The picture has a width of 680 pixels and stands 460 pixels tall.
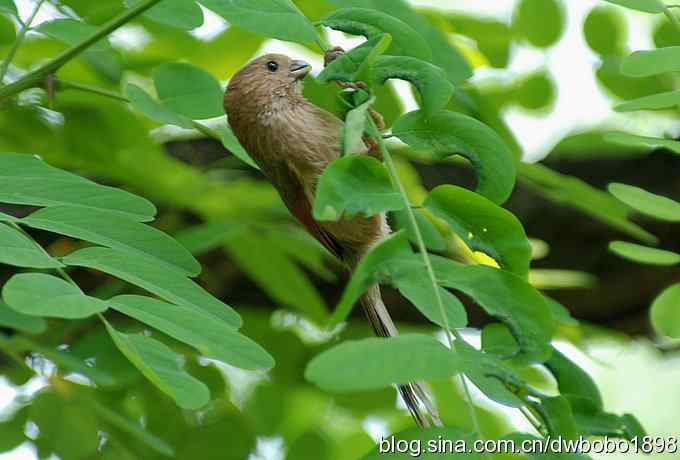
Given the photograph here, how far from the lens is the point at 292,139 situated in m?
2.19

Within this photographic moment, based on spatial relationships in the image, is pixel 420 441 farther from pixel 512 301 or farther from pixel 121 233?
pixel 121 233

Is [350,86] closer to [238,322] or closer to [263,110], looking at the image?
[238,322]

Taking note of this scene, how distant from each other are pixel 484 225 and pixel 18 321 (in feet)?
3.56

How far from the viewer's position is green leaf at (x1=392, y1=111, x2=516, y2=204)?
1.57 m

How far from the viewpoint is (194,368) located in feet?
9.46

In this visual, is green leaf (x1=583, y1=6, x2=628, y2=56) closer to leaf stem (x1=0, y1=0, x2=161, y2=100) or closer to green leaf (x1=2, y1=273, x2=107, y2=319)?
leaf stem (x1=0, y1=0, x2=161, y2=100)

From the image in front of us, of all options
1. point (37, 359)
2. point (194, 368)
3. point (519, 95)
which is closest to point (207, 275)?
point (194, 368)

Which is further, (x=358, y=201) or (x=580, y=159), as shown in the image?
(x=580, y=159)

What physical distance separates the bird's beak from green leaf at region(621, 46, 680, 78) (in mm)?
879

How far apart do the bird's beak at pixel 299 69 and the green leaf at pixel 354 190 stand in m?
0.94

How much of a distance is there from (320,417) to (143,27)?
1245 millimetres

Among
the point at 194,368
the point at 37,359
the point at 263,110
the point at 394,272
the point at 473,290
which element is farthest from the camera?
the point at 194,368

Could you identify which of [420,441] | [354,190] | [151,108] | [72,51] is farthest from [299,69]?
[420,441]

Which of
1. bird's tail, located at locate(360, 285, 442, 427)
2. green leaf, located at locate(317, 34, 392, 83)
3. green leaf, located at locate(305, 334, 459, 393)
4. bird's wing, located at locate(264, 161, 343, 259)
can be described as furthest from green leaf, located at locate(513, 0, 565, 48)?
green leaf, located at locate(305, 334, 459, 393)
